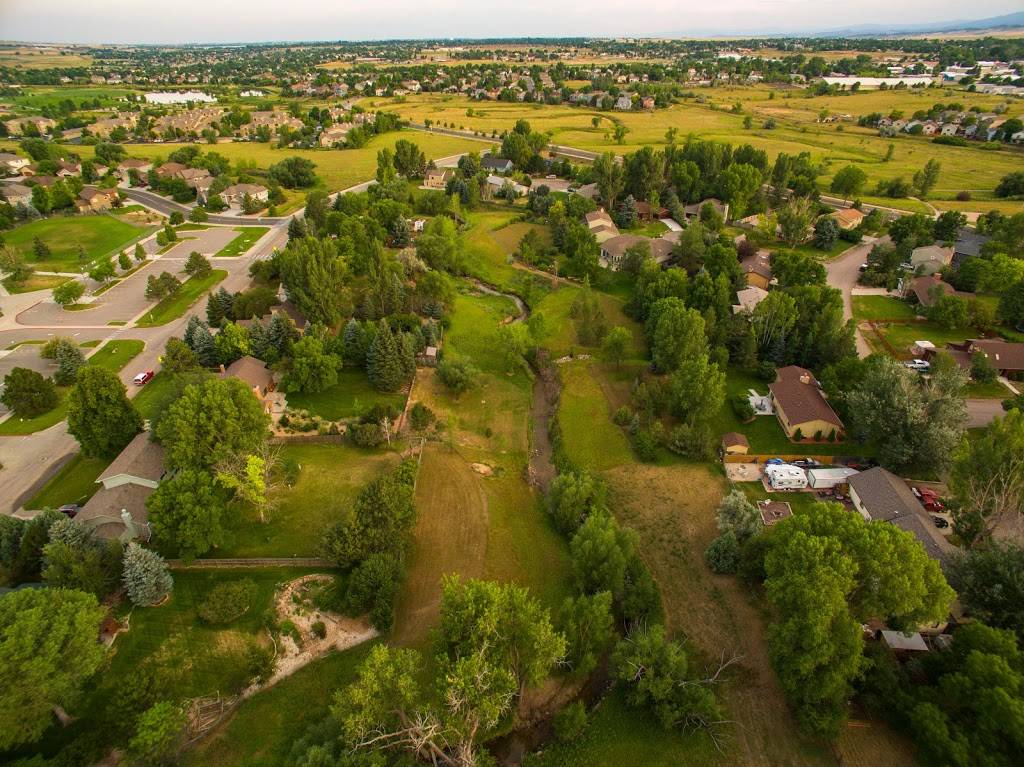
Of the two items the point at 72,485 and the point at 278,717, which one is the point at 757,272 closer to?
the point at 278,717

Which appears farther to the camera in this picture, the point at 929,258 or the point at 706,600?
the point at 929,258

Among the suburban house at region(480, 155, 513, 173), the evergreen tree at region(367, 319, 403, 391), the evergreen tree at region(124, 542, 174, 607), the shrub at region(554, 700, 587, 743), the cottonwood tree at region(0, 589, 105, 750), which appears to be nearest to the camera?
the cottonwood tree at region(0, 589, 105, 750)

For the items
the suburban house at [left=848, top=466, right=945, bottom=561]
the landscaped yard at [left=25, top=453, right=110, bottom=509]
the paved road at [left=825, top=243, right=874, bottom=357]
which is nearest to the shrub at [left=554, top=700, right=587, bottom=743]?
the suburban house at [left=848, top=466, right=945, bottom=561]

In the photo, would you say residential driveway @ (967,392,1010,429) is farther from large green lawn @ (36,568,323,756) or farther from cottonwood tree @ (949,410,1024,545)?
large green lawn @ (36,568,323,756)

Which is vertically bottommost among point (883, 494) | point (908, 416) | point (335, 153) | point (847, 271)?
point (883, 494)

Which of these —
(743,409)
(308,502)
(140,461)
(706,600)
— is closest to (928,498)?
(743,409)

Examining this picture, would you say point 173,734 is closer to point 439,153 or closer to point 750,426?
point 750,426
